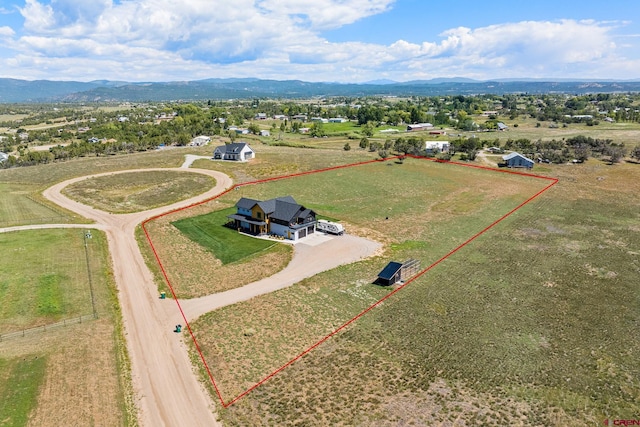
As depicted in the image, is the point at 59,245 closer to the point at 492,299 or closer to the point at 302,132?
the point at 492,299

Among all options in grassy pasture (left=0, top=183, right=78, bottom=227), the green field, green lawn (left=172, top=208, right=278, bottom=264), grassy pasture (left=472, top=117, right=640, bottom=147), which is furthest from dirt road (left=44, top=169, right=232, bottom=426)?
grassy pasture (left=472, top=117, right=640, bottom=147)

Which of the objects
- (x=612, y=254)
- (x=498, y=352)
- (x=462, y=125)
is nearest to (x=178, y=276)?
(x=498, y=352)

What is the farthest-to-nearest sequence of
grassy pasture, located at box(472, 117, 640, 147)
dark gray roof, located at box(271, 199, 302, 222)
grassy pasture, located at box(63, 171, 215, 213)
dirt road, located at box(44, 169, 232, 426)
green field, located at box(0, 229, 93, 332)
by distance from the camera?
grassy pasture, located at box(472, 117, 640, 147), grassy pasture, located at box(63, 171, 215, 213), dark gray roof, located at box(271, 199, 302, 222), green field, located at box(0, 229, 93, 332), dirt road, located at box(44, 169, 232, 426)

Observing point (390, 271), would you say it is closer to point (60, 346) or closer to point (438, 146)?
point (60, 346)

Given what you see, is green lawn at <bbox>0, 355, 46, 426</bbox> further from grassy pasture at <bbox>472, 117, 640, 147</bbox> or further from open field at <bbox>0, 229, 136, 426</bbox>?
grassy pasture at <bbox>472, 117, 640, 147</bbox>

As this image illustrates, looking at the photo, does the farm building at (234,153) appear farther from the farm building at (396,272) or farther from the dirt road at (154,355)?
the farm building at (396,272)

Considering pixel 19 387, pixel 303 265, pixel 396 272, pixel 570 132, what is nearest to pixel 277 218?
pixel 303 265
